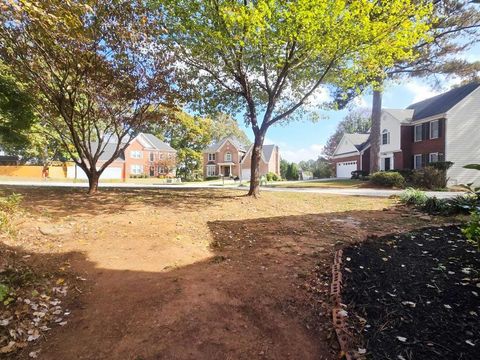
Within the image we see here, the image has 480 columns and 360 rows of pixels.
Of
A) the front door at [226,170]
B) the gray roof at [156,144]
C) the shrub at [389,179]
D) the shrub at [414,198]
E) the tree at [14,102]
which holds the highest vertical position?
the gray roof at [156,144]

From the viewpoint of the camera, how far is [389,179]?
1942 cm

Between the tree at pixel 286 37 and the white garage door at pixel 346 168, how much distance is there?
25.3 m

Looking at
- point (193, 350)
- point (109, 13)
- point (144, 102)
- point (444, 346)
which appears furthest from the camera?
point (144, 102)

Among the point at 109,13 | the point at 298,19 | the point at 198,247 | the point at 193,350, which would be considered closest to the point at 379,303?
the point at 193,350

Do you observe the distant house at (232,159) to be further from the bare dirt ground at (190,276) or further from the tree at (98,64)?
the bare dirt ground at (190,276)

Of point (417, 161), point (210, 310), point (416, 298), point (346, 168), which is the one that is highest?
point (417, 161)

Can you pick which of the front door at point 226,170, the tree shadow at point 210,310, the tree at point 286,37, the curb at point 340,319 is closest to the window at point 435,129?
the tree at point 286,37

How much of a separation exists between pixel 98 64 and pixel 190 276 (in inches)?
329

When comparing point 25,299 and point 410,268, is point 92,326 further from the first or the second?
point 410,268

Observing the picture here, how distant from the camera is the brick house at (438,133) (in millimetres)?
22016

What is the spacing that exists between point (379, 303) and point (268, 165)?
42231 millimetres

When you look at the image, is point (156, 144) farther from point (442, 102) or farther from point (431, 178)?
point (431, 178)

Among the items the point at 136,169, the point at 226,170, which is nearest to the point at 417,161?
the point at 226,170

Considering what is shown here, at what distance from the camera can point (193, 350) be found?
9.09ft
